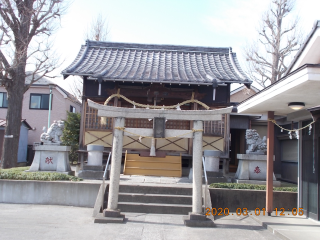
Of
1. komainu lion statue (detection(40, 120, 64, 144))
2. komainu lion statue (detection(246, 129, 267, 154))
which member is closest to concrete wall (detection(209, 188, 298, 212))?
komainu lion statue (detection(246, 129, 267, 154))

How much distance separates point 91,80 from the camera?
14.6 meters

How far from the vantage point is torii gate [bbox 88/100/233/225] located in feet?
26.4

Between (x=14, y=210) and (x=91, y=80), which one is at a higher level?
(x=91, y=80)

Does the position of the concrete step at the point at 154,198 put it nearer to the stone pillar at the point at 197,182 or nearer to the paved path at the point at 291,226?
the stone pillar at the point at 197,182

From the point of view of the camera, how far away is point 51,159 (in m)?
12.0

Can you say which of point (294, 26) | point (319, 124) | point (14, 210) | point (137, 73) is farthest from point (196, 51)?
point (14, 210)

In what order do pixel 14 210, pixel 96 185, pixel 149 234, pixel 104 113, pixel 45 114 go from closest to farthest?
pixel 149 234 → pixel 104 113 → pixel 14 210 → pixel 96 185 → pixel 45 114

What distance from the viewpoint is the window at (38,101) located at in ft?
78.7

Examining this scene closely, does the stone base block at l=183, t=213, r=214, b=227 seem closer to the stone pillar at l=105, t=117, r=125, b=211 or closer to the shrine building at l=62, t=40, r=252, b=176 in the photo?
the stone pillar at l=105, t=117, r=125, b=211

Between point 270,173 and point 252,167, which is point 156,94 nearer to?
point 252,167

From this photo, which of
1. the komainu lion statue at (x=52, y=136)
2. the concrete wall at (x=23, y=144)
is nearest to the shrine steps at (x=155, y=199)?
the komainu lion statue at (x=52, y=136)

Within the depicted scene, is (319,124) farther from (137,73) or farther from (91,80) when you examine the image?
(91,80)

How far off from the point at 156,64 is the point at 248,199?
8593 mm

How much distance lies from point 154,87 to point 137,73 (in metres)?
1.14
